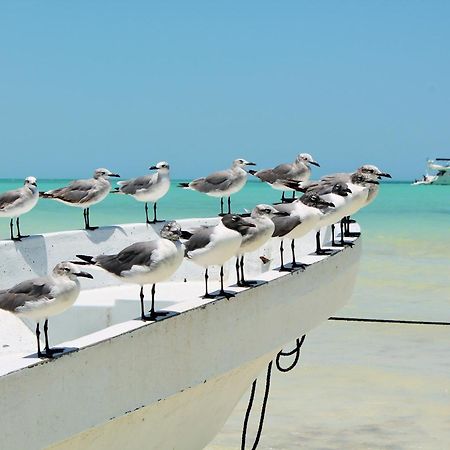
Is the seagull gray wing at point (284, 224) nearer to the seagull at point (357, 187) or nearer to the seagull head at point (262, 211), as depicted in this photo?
the seagull head at point (262, 211)

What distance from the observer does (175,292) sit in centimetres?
924

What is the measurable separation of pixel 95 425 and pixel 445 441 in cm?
683

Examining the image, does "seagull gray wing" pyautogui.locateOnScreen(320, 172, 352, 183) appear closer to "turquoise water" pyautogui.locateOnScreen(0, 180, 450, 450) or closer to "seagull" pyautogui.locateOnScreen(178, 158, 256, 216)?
"seagull" pyautogui.locateOnScreen(178, 158, 256, 216)

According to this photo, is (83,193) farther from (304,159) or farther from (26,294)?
(26,294)

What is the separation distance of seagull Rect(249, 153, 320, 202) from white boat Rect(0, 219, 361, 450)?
3.37 ft

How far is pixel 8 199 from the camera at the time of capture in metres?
9.84

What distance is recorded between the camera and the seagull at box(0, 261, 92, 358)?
4.95 metres

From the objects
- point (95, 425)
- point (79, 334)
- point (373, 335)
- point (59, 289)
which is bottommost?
point (373, 335)

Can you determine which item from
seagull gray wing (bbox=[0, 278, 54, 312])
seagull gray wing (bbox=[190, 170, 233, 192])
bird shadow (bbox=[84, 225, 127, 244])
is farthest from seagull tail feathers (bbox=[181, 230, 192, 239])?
seagull gray wing (bbox=[190, 170, 233, 192])

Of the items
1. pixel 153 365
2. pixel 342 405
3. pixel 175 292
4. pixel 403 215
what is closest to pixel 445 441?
pixel 342 405

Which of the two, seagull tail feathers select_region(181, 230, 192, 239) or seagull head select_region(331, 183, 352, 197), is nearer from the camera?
seagull tail feathers select_region(181, 230, 192, 239)

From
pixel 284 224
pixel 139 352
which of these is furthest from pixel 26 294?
pixel 284 224

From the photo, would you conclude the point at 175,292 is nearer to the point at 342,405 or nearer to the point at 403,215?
the point at 342,405

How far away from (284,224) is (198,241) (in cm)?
136
